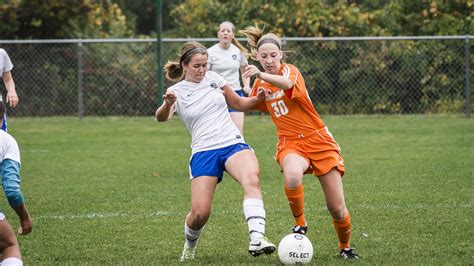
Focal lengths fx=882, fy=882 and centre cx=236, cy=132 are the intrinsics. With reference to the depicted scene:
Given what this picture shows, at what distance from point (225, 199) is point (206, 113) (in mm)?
3102

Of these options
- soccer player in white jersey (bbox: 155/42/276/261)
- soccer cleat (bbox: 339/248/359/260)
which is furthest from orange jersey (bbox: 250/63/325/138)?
soccer cleat (bbox: 339/248/359/260)

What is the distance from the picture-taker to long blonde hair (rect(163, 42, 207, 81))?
6.79 metres

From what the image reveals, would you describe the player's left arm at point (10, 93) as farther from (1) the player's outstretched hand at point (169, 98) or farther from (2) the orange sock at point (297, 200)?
(2) the orange sock at point (297, 200)

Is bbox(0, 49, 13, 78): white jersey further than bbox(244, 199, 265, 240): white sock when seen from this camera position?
Yes

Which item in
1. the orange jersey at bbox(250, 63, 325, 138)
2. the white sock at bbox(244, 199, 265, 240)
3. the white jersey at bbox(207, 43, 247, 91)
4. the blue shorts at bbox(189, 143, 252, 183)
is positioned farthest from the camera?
the white jersey at bbox(207, 43, 247, 91)

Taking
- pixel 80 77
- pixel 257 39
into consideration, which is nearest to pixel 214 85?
pixel 257 39

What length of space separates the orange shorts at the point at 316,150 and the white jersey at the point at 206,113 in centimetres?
38

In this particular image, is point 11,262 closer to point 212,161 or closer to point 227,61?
point 212,161

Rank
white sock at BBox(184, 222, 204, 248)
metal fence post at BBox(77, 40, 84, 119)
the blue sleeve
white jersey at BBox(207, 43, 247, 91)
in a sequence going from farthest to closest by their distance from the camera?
metal fence post at BBox(77, 40, 84, 119), white jersey at BBox(207, 43, 247, 91), white sock at BBox(184, 222, 204, 248), the blue sleeve

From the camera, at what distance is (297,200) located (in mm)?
6832

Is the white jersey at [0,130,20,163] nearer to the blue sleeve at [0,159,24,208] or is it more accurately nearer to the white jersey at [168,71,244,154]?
the blue sleeve at [0,159,24,208]

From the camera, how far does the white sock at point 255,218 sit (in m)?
6.08

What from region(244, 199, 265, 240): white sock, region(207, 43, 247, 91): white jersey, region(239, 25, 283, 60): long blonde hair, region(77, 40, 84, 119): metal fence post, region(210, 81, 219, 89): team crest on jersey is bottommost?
region(77, 40, 84, 119): metal fence post

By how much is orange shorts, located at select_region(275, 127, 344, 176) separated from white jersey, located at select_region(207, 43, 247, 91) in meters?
6.64
